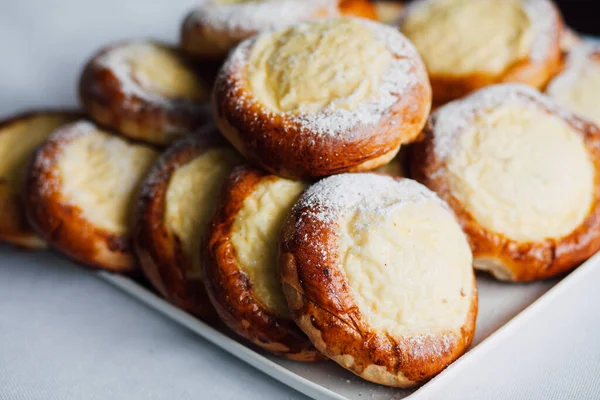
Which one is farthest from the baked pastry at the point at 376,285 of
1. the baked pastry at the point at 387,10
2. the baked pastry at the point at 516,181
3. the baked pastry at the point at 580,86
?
the baked pastry at the point at 387,10

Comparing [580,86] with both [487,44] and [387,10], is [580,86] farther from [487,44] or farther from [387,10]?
[387,10]

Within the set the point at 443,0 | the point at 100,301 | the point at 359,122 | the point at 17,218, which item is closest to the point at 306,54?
the point at 359,122

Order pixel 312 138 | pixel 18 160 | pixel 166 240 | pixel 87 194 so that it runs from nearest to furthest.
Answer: pixel 312 138
pixel 166 240
pixel 87 194
pixel 18 160

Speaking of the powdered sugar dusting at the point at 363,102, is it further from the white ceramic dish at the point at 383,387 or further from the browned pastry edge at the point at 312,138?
Answer: the white ceramic dish at the point at 383,387

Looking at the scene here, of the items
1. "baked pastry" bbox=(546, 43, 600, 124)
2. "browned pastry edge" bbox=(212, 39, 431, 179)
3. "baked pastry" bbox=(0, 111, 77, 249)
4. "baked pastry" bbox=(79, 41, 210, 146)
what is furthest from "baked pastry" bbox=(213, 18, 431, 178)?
"baked pastry" bbox=(0, 111, 77, 249)

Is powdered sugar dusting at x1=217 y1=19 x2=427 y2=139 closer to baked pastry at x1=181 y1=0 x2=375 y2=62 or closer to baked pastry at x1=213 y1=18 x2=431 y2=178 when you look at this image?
baked pastry at x1=213 y1=18 x2=431 y2=178

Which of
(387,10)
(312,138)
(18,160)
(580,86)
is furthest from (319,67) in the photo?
(387,10)
